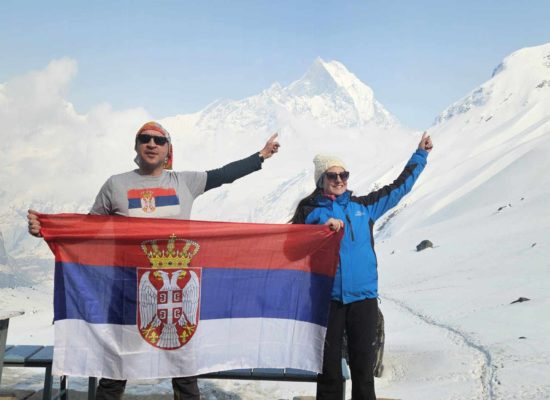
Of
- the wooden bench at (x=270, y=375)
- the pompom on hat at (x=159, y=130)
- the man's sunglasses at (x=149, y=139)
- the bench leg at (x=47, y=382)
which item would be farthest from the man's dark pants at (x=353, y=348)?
the bench leg at (x=47, y=382)

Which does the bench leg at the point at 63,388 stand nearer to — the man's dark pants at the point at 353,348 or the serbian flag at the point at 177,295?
the serbian flag at the point at 177,295

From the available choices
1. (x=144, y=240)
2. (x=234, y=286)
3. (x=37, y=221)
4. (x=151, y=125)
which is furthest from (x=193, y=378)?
(x=151, y=125)

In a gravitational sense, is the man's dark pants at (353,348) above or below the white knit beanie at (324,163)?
below

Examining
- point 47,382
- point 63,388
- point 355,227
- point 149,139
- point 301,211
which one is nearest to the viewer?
point 149,139

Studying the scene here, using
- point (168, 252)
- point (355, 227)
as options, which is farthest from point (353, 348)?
point (168, 252)

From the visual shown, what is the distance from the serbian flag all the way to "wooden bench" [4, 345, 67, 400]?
0.80 m

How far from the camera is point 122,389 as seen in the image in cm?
504

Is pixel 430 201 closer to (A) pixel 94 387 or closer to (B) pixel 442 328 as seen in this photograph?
(B) pixel 442 328

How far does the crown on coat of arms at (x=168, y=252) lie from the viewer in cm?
520

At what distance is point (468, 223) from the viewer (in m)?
48.9

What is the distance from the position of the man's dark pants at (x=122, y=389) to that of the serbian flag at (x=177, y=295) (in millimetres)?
91

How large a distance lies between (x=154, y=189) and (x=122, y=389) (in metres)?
1.80

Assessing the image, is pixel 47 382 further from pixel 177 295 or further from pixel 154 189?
pixel 154 189

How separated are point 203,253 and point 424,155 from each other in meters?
2.43
